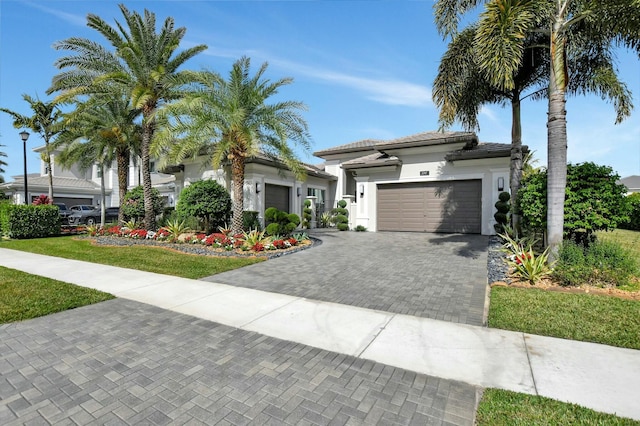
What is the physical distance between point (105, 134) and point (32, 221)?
5890 millimetres

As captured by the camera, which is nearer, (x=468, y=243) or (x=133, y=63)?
(x=468, y=243)

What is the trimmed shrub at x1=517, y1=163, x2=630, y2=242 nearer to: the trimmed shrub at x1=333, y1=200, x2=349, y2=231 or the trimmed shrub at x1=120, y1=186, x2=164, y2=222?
the trimmed shrub at x1=333, y1=200, x2=349, y2=231

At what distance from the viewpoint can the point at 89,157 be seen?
19.6m

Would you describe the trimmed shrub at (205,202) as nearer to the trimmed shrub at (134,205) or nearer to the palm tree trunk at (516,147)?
the trimmed shrub at (134,205)

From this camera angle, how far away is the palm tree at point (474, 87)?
10086 mm

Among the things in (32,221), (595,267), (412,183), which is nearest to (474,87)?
(412,183)

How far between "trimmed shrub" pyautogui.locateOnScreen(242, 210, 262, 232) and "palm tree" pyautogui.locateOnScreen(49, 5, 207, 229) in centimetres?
545

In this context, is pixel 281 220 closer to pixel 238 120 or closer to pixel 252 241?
pixel 252 241

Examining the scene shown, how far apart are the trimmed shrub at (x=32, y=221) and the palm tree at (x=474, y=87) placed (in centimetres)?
2034

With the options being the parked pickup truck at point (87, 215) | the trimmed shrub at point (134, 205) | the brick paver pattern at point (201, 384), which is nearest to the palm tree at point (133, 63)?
the trimmed shrub at point (134, 205)

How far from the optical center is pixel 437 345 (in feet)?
13.2

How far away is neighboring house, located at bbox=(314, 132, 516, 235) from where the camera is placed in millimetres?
14555

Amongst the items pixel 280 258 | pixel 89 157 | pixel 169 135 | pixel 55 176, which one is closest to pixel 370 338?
pixel 280 258

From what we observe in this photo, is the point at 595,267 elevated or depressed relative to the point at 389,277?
elevated
